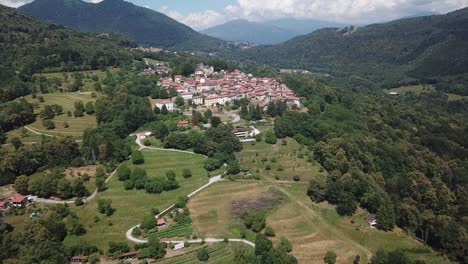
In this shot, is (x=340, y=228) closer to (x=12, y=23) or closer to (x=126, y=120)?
(x=126, y=120)

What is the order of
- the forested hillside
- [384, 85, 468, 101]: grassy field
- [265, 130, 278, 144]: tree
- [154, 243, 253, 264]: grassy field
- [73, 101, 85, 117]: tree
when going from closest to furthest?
[154, 243, 253, 264]: grassy field → [265, 130, 278, 144]: tree → the forested hillside → [73, 101, 85, 117]: tree → [384, 85, 468, 101]: grassy field

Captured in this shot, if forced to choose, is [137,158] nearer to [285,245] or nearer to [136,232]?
[136,232]

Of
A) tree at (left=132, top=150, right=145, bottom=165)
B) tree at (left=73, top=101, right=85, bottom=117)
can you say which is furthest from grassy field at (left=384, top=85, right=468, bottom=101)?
tree at (left=73, top=101, right=85, bottom=117)

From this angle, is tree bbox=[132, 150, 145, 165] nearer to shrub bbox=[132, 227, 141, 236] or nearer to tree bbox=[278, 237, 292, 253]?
shrub bbox=[132, 227, 141, 236]

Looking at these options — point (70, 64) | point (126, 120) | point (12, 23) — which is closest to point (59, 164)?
point (126, 120)

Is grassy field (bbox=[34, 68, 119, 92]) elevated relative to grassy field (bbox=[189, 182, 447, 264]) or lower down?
elevated

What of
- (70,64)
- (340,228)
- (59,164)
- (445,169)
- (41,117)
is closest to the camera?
(340,228)
